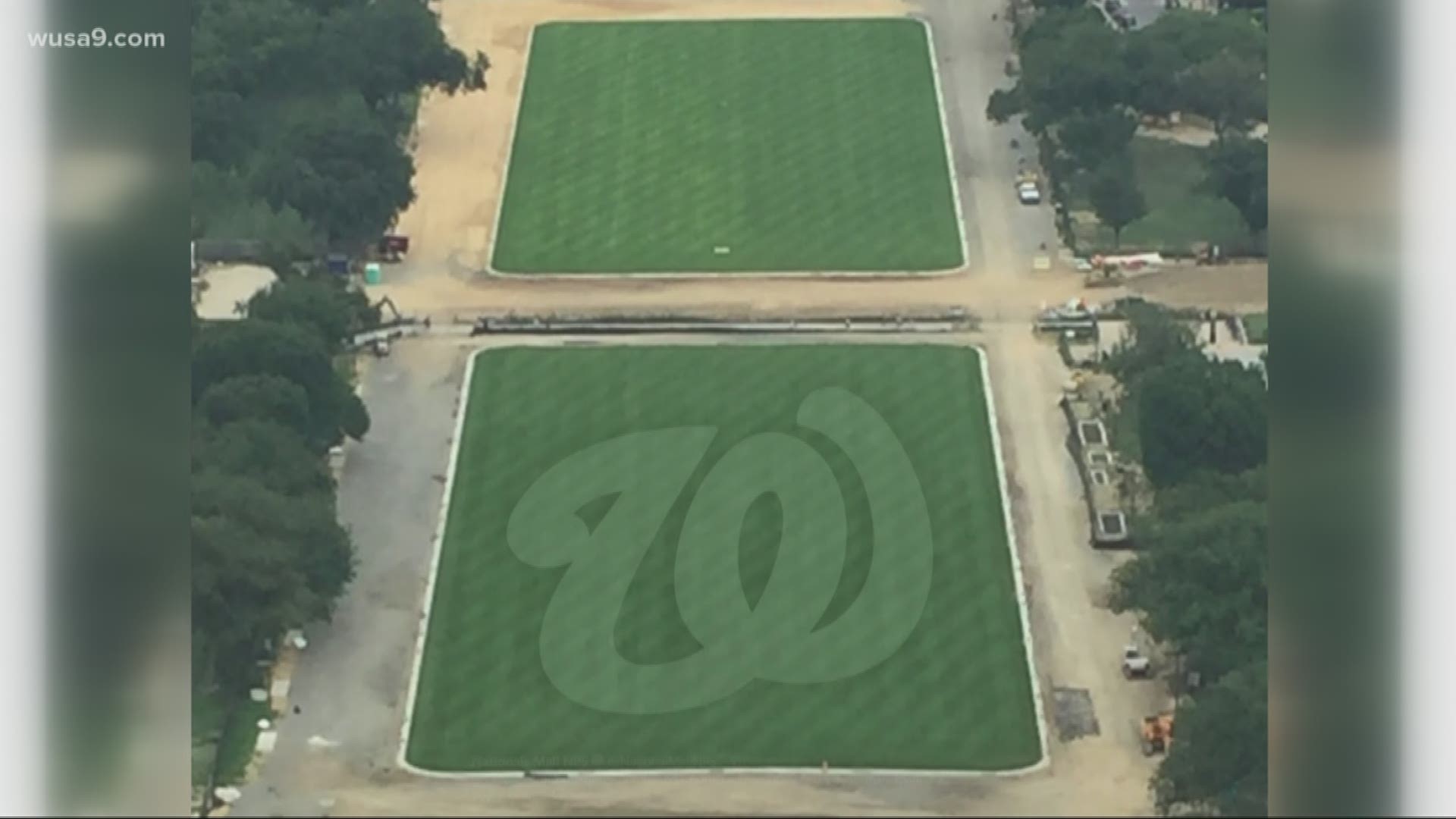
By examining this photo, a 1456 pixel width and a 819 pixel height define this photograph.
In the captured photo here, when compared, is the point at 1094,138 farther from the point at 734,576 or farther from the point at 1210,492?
the point at 734,576

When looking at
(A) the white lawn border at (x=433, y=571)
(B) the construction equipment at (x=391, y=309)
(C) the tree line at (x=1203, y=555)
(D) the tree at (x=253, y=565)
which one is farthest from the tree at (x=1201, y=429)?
(B) the construction equipment at (x=391, y=309)

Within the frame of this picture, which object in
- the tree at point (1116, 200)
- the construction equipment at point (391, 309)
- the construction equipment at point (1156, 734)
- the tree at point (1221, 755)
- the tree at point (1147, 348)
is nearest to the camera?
the tree at point (1221, 755)

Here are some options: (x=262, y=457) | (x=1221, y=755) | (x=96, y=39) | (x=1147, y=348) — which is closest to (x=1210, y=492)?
(x=1147, y=348)

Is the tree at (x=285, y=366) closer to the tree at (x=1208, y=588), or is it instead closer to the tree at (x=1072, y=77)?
the tree at (x=1208, y=588)

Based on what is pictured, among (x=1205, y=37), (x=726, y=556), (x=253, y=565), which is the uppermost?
(x=253, y=565)

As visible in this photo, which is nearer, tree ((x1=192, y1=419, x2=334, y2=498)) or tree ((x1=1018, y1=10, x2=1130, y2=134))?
tree ((x1=192, y1=419, x2=334, y2=498))

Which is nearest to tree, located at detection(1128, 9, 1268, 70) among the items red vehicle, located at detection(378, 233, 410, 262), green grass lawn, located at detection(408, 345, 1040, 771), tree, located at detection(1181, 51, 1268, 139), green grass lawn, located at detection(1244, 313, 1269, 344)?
tree, located at detection(1181, 51, 1268, 139)

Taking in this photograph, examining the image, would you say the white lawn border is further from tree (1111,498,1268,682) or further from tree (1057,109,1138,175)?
tree (1057,109,1138,175)
